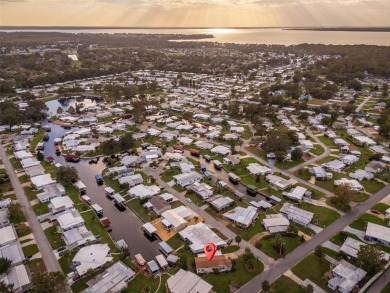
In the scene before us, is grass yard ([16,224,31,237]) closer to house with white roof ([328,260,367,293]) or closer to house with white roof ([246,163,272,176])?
house with white roof ([246,163,272,176])

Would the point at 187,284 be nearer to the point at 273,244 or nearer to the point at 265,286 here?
the point at 265,286

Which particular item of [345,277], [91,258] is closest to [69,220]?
[91,258]

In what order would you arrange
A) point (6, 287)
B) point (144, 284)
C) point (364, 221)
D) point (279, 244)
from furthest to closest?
point (364, 221) < point (279, 244) < point (144, 284) < point (6, 287)

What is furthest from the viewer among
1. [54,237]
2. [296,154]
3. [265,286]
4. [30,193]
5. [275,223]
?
[296,154]

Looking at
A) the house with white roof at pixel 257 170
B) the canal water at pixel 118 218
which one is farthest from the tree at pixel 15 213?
the house with white roof at pixel 257 170

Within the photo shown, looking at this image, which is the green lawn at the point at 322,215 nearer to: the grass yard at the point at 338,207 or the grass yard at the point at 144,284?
the grass yard at the point at 338,207

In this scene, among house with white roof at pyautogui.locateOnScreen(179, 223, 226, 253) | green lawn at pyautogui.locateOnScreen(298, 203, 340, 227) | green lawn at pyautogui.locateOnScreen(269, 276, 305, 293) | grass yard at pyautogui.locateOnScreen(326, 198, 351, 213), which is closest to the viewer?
green lawn at pyautogui.locateOnScreen(269, 276, 305, 293)

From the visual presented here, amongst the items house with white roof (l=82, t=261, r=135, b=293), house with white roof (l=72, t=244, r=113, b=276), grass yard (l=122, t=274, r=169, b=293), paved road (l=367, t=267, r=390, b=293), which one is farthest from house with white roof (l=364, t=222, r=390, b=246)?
house with white roof (l=72, t=244, r=113, b=276)
